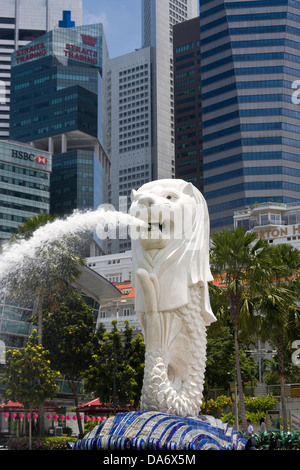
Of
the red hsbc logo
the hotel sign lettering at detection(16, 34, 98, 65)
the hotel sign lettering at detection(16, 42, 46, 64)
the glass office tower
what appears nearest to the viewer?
the glass office tower

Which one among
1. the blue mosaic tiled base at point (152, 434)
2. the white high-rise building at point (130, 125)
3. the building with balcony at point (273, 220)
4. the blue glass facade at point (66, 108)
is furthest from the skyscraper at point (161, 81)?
the blue mosaic tiled base at point (152, 434)

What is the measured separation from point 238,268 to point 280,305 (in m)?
2.57

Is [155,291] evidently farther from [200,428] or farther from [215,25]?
[215,25]

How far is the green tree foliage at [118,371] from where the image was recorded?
133 ft

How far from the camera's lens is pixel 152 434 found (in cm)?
1920

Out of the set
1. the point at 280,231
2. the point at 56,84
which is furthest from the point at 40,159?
the point at 280,231

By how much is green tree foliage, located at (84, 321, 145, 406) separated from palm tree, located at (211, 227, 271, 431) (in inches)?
347

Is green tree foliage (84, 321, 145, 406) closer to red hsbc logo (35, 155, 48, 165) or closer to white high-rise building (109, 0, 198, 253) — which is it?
red hsbc logo (35, 155, 48, 165)

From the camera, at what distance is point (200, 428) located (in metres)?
20.3

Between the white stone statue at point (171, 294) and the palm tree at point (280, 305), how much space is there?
1131cm

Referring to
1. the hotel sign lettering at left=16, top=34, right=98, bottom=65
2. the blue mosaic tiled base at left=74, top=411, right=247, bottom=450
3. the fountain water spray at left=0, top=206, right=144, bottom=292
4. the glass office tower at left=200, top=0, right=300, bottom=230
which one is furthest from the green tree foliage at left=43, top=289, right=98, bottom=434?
the hotel sign lettering at left=16, top=34, right=98, bottom=65

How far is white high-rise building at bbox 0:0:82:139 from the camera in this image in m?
185

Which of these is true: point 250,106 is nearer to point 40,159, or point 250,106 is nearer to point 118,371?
point 40,159

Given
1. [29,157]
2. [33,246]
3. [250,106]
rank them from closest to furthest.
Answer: [33,246]
[250,106]
[29,157]
